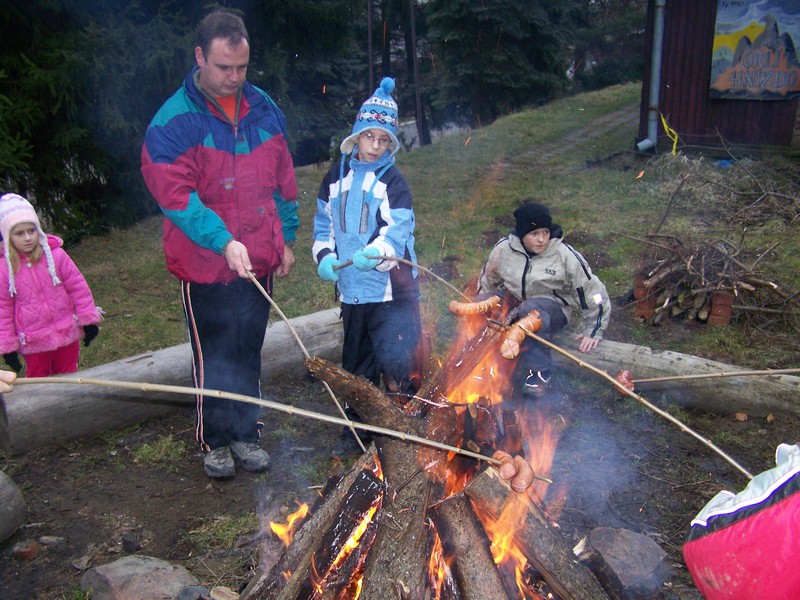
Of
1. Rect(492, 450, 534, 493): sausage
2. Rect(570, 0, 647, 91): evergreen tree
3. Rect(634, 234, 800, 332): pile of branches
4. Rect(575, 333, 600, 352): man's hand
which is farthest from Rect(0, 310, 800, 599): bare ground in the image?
Rect(570, 0, 647, 91): evergreen tree

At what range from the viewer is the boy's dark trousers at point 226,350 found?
4141 millimetres

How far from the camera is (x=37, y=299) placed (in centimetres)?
457

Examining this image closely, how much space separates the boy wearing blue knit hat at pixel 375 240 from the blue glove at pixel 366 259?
3cm

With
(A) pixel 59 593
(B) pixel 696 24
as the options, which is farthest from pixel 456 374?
(B) pixel 696 24

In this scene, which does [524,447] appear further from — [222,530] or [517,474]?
[222,530]

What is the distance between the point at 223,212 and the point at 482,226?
6.06 m

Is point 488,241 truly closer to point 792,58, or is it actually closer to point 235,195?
point 235,195

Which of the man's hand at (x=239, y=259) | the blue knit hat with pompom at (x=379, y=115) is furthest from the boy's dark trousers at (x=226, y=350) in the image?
the blue knit hat with pompom at (x=379, y=115)

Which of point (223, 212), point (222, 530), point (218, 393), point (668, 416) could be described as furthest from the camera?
point (223, 212)

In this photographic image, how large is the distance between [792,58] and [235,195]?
1093 cm

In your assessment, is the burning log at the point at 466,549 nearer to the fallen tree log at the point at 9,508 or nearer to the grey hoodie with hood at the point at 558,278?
the grey hoodie with hood at the point at 558,278

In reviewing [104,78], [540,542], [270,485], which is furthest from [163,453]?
[104,78]

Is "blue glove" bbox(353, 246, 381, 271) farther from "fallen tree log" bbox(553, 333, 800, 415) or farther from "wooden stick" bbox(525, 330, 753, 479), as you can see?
"fallen tree log" bbox(553, 333, 800, 415)

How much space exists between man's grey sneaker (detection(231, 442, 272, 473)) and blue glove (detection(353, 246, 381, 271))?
1431mm
